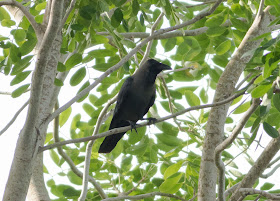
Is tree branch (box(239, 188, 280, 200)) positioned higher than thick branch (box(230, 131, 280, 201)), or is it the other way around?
thick branch (box(230, 131, 280, 201))

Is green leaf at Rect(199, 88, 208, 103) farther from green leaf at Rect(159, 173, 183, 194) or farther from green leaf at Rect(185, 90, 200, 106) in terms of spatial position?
green leaf at Rect(159, 173, 183, 194)

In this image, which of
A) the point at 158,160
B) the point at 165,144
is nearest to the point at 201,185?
the point at 165,144

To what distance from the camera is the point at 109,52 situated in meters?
4.61

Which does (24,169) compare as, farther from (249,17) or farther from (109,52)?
(249,17)

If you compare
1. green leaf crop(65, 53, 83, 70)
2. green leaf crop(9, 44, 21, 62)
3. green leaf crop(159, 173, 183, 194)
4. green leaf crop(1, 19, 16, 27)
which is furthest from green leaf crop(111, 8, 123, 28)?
green leaf crop(159, 173, 183, 194)

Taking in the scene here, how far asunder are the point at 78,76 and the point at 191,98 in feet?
4.61

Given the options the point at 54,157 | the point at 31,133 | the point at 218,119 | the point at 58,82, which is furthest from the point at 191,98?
the point at 31,133

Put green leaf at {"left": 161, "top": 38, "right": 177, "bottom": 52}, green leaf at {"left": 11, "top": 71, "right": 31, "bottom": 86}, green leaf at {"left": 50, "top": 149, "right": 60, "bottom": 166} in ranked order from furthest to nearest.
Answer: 1. green leaf at {"left": 50, "top": 149, "right": 60, "bottom": 166}
2. green leaf at {"left": 161, "top": 38, "right": 177, "bottom": 52}
3. green leaf at {"left": 11, "top": 71, "right": 31, "bottom": 86}

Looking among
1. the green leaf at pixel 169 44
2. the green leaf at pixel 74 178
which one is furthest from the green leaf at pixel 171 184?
the green leaf at pixel 169 44

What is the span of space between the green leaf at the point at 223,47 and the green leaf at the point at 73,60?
1.73 metres

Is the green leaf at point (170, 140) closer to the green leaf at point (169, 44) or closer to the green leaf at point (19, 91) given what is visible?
the green leaf at point (169, 44)

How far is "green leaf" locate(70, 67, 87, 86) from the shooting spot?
15.1 feet

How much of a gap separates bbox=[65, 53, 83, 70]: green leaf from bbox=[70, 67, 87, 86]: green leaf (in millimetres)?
372

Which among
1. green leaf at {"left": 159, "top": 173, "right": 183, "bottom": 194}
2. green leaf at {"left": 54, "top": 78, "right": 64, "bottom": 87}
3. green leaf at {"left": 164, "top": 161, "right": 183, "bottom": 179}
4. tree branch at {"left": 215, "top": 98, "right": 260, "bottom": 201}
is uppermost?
green leaf at {"left": 54, "top": 78, "right": 64, "bottom": 87}
